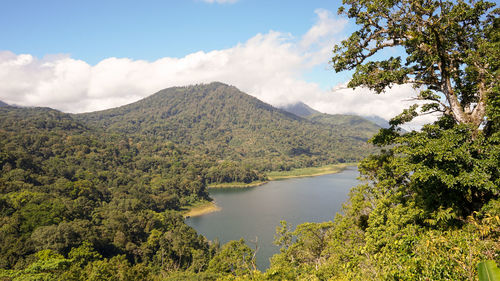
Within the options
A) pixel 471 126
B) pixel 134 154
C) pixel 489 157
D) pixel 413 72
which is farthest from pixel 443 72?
pixel 134 154

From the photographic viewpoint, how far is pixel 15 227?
A: 43.7 m

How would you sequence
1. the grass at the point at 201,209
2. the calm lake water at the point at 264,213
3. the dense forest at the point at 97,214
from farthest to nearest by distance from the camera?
the grass at the point at 201,209, the calm lake water at the point at 264,213, the dense forest at the point at 97,214

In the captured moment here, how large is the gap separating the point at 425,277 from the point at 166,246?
4810 cm

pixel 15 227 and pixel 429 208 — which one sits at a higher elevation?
pixel 429 208

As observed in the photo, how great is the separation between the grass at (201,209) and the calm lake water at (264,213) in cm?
293

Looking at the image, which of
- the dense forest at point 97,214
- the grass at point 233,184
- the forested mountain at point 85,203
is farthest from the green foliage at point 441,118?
the grass at point 233,184

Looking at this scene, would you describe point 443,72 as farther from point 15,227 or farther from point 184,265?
point 15,227

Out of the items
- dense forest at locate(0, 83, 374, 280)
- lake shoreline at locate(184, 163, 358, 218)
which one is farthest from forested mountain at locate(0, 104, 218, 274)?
lake shoreline at locate(184, 163, 358, 218)

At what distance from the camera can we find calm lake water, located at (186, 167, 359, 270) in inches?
2216

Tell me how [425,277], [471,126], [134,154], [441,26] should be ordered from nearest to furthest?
[425,277] → [471,126] → [441,26] → [134,154]

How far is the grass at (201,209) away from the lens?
266 feet

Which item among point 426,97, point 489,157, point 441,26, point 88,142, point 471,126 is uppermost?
point 88,142

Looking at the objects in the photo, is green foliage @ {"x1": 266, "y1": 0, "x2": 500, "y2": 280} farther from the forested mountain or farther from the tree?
the forested mountain

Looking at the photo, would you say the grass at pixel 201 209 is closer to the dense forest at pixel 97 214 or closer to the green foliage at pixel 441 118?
the dense forest at pixel 97 214
